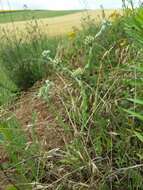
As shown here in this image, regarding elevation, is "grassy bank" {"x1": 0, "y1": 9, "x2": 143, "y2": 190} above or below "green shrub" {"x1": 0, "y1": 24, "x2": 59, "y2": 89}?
above

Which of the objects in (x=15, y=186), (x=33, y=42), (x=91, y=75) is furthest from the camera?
(x=33, y=42)

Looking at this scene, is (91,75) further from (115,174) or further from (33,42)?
(33,42)

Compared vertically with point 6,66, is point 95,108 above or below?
above

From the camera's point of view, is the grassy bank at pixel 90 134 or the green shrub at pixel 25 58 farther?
the green shrub at pixel 25 58

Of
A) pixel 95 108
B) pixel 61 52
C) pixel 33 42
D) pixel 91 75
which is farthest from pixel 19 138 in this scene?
pixel 33 42

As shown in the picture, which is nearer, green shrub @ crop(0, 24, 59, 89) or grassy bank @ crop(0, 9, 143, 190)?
grassy bank @ crop(0, 9, 143, 190)

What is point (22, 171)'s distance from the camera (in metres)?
Result: 3.19

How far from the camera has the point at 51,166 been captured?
3287mm

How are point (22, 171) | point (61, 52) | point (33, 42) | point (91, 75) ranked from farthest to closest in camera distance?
point (33, 42) → point (61, 52) → point (91, 75) → point (22, 171)

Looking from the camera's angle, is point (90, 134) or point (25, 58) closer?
point (90, 134)

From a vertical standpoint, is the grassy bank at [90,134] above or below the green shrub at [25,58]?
above

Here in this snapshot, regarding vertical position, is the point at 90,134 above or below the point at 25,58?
above

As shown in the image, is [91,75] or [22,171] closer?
[22,171]

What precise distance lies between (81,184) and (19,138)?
20.2 inches
